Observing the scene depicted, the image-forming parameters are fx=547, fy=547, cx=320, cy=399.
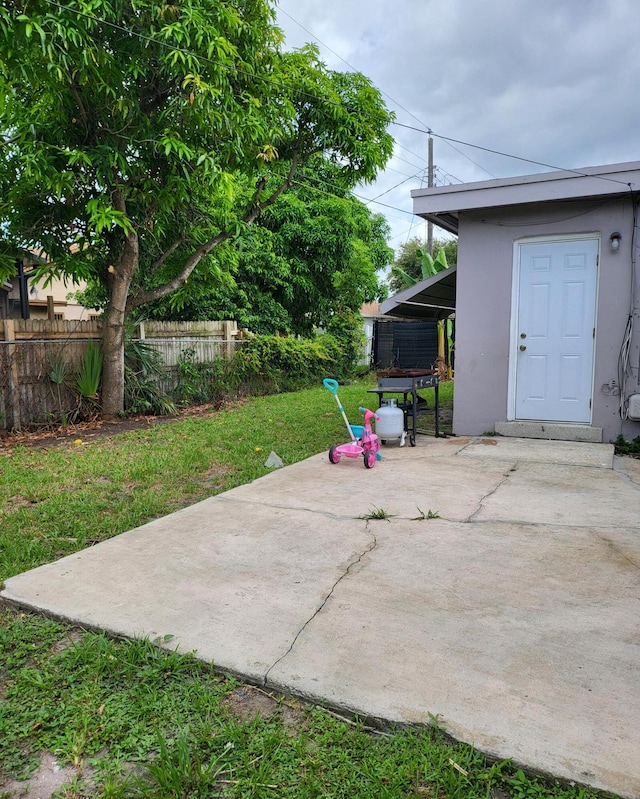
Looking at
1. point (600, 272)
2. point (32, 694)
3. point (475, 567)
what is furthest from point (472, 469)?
point (32, 694)

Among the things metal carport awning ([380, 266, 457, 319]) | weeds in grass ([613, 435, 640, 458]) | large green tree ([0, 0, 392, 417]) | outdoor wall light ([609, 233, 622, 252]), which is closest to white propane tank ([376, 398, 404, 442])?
metal carport awning ([380, 266, 457, 319])

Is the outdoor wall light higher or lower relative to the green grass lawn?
higher

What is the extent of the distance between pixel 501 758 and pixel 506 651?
620mm

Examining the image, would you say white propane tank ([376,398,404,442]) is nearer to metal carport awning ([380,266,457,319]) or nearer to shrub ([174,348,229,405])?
metal carport awning ([380,266,457,319])

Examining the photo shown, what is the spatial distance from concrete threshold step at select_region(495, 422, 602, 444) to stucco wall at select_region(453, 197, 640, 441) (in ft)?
0.34

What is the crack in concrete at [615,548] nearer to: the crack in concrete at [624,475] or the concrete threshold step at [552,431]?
the crack in concrete at [624,475]

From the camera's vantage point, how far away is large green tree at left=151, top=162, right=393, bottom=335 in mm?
14414

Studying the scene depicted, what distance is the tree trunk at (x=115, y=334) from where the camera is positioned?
27.7 ft

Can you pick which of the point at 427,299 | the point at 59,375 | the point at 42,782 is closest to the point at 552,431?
the point at 427,299

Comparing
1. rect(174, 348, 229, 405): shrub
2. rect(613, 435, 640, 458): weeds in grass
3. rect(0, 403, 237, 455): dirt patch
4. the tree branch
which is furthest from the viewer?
rect(174, 348, 229, 405): shrub

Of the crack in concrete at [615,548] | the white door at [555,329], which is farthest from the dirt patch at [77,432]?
the crack in concrete at [615,548]

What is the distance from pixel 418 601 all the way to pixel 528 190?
5373mm

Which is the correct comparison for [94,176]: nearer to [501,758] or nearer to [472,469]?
[472,469]

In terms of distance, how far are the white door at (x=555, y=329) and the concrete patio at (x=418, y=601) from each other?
2006 millimetres
